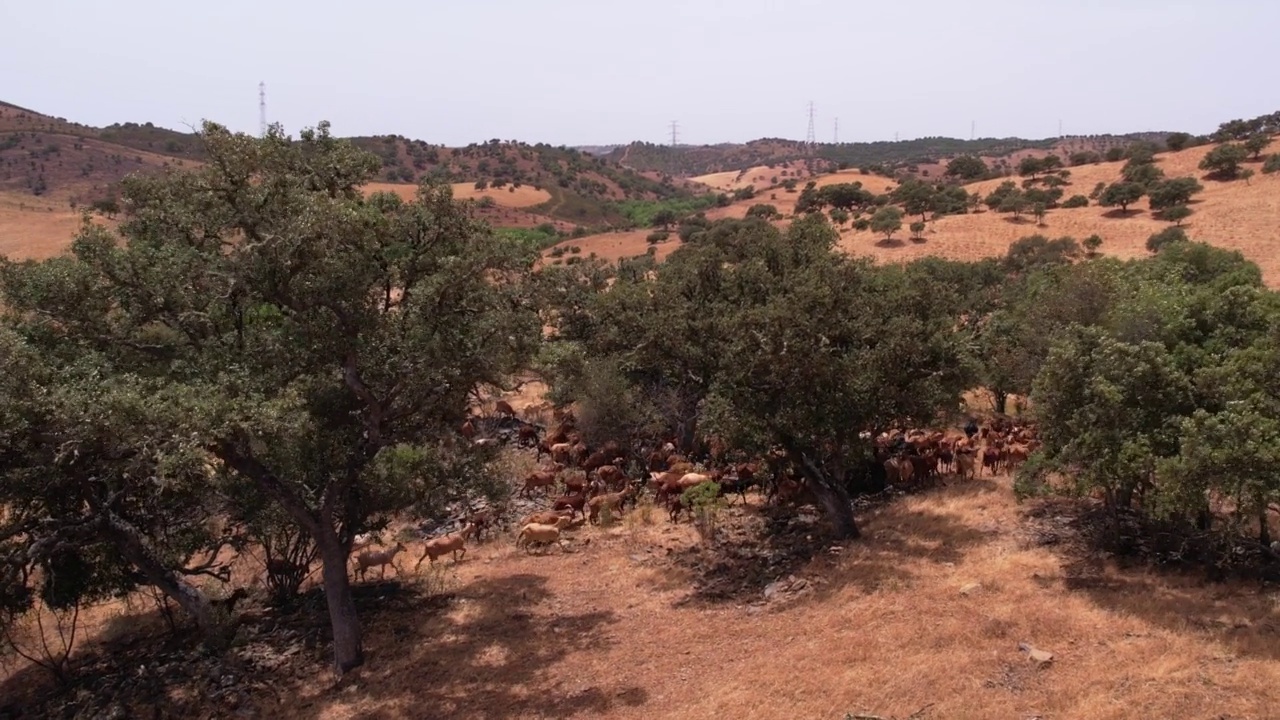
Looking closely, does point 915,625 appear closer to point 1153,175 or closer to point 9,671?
point 9,671

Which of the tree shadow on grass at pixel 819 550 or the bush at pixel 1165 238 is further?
the bush at pixel 1165 238

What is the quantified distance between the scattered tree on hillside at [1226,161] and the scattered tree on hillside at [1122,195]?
300 inches

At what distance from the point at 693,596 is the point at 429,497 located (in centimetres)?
484

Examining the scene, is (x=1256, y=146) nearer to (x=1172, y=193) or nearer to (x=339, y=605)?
(x=1172, y=193)

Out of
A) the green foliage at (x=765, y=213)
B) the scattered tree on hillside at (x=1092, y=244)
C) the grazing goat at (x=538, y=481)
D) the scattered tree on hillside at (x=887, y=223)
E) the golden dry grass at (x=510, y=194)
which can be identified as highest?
the golden dry grass at (x=510, y=194)

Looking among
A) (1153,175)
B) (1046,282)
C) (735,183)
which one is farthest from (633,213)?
(1046,282)

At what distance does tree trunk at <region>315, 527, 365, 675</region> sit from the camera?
12.0m

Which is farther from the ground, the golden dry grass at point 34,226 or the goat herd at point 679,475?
the golden dry grass at point 34,226

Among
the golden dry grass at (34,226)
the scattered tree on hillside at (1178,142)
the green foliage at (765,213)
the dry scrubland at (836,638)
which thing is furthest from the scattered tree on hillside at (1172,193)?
the golden dry grass at (34,226)

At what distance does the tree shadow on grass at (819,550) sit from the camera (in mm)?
13820

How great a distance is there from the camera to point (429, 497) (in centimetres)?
1338

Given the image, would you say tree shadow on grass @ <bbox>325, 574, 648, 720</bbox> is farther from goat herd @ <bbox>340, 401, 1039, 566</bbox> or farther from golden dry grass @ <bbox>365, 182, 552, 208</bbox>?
golden dry grass @ <bbox>365, 182, 552, 208</bbox>

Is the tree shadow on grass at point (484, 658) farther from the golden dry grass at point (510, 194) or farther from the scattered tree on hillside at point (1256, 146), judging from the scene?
the golden dry grass at point (510, 194)

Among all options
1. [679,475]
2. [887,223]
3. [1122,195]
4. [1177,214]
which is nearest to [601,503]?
[679,475]
